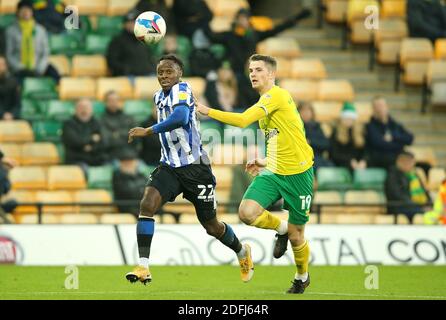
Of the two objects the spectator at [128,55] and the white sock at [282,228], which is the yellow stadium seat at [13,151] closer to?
the spectator at [128,55]

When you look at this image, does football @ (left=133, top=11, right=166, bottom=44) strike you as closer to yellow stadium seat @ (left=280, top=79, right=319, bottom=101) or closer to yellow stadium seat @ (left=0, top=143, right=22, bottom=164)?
yellow stadium seat @ (left=0, top=143, right=22, bottom=164)

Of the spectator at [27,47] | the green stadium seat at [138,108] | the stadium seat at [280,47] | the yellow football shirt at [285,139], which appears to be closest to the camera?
the yellow football shirt at [285,139]

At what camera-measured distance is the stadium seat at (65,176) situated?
61.6ft

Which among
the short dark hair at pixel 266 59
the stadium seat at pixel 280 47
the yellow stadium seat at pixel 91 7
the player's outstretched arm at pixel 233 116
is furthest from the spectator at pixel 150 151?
the player's outstretched arm at pixel 233 116

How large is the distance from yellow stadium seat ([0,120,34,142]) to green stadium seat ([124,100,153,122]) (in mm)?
1560

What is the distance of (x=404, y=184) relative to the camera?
62.0 ft

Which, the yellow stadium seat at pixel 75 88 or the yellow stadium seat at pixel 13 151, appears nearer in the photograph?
the yellow stadium seat at pixel 13 151

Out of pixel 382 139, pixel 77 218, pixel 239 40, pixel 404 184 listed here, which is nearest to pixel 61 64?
pixel 239 40

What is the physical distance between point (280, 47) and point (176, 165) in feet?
30.8

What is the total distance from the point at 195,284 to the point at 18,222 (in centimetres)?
497

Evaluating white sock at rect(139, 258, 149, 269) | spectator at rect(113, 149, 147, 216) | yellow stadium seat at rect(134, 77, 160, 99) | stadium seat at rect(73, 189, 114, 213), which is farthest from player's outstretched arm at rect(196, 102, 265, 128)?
yellow stadium seat at rect(134, 77, 160, 99)

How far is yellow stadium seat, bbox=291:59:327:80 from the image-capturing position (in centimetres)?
2144

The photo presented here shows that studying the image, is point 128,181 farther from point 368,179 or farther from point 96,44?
point 368,179

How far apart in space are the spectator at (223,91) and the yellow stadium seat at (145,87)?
979mm
